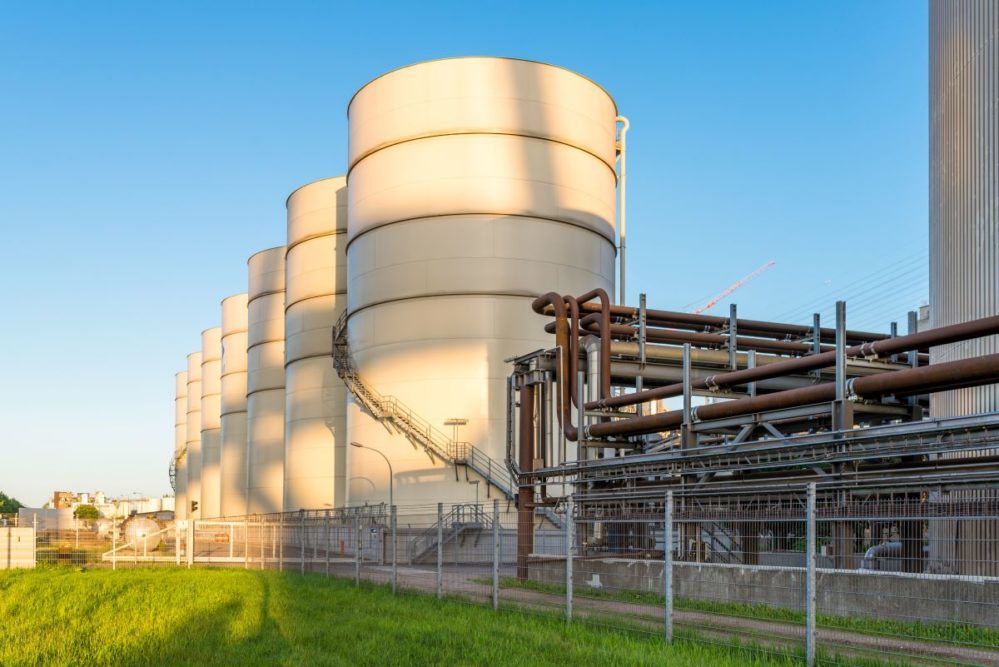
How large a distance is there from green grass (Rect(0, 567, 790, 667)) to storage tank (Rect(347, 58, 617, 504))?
1637 cm

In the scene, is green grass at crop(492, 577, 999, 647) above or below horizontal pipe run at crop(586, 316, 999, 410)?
below

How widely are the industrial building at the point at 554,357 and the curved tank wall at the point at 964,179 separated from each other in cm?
8

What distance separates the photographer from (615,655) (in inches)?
456

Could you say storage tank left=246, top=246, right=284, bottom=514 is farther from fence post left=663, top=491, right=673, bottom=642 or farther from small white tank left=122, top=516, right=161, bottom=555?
fence post left=663, top=491, right=673, bottom=642

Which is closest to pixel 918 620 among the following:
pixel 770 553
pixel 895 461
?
pixel 770 553

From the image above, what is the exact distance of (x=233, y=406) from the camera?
239ft

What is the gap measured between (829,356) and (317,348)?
107 feet

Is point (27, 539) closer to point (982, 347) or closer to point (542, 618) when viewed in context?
point (542, 618)

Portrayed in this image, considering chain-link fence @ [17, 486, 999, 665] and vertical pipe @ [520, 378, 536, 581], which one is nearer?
chain-link fence @ [17, 486, 999, 665]

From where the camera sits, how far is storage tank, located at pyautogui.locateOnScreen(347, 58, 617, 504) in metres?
37.4

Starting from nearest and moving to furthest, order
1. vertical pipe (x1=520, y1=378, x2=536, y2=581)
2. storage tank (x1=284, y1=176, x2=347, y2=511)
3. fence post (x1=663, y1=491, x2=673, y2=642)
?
fence post (x1=663, y1=491, x2=673, y2=642), vertical pipe (x1=520, y1=378, x2=536, y2=581), storage tank (x1=284, y1=176, x2=347, y2=511)

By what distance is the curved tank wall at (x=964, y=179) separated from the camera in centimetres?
1900

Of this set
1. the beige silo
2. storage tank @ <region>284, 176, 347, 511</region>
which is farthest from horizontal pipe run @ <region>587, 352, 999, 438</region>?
the beige silo

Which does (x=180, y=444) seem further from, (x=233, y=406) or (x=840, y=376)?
(x=840, y=376)
